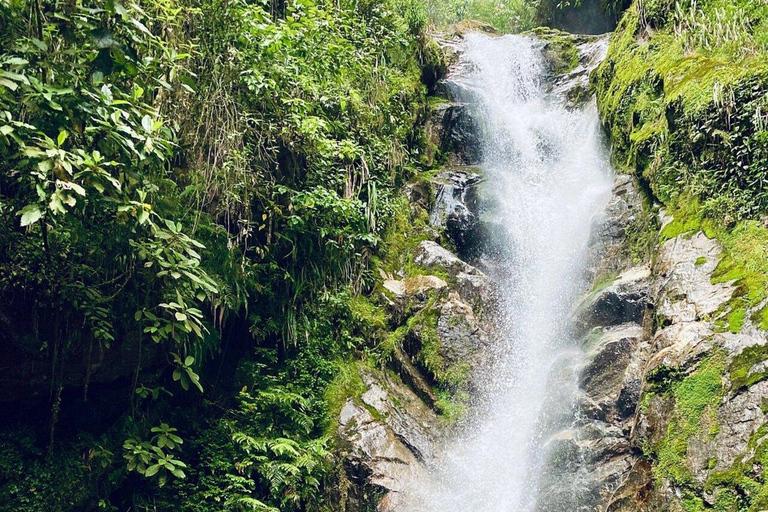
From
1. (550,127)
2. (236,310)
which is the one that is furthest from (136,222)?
(550,127)

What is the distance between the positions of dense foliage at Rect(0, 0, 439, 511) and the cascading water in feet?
6.48

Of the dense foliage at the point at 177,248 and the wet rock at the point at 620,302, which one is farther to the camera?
the wet rock at the point at 620,302

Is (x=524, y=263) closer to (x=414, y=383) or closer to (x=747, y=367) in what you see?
(x=414, y=383)

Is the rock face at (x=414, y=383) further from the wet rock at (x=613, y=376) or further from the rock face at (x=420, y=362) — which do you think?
the wet rock at (x=613, y=376)

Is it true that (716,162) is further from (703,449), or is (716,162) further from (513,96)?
(513,96)

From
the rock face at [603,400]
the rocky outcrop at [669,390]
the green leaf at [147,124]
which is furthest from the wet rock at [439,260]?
the green leaf at [147,124]

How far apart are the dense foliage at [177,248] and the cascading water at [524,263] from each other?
198 centimetres

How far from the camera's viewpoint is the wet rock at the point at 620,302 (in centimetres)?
710

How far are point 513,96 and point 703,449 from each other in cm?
1072

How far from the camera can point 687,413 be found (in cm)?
512

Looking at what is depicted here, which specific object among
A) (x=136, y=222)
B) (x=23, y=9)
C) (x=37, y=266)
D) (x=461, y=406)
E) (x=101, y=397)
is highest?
(x=23, y=9)

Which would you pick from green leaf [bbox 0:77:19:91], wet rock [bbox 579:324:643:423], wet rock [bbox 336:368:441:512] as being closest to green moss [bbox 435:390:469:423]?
wet rock [bbox 336:368:441:512]

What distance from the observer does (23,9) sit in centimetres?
365

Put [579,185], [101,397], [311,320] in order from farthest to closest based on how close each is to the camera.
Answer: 1. [579,185]
2. [311,320]
3. [101,397]
